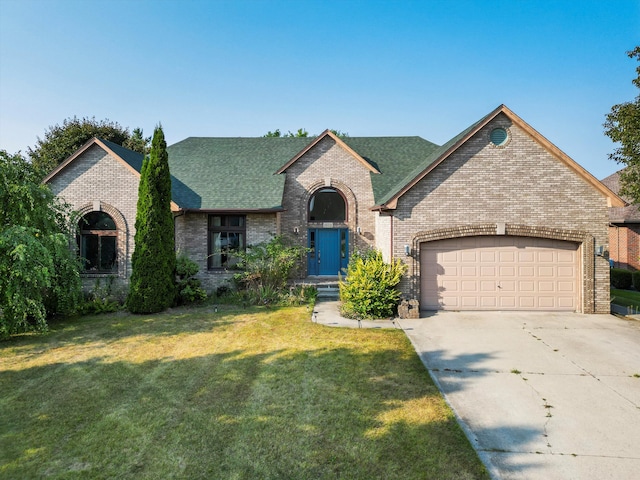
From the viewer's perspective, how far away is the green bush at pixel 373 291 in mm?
10734

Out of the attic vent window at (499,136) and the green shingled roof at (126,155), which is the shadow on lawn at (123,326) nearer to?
the green shingled roof at (126,155)

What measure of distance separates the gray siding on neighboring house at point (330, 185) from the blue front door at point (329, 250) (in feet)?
0.98

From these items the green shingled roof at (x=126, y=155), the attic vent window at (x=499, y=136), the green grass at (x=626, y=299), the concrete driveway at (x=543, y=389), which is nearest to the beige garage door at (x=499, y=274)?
the concrete driveway at (x=543, y=389)

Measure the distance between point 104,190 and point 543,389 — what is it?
607 inches

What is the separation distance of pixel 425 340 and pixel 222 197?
10268 mm

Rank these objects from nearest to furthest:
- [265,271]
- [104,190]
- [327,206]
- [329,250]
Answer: [265,271] < [104,190] < [329,250] < [327,206]

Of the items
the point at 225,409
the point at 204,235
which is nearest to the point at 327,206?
the point at 204,235

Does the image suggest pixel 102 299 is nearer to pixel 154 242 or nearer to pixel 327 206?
pixel 154 242

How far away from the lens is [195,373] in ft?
22.2

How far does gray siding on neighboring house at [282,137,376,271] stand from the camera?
15586mm

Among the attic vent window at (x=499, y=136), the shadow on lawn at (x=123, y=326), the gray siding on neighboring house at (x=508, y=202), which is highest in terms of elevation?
the attic vent window at (x=499, y=136)

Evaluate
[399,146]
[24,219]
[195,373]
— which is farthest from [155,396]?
[399,146]

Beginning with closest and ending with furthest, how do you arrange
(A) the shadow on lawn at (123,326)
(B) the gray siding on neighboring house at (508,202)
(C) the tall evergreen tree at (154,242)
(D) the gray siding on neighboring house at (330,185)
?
(A) the shadow on lawn at (123,326), (B) the gray siding on neighboring house at (508,202), (C) the tall evergreen tree at (154,242), (D) the gray siding on neighboring house at (330,185)

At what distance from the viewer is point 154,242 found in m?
11.5
